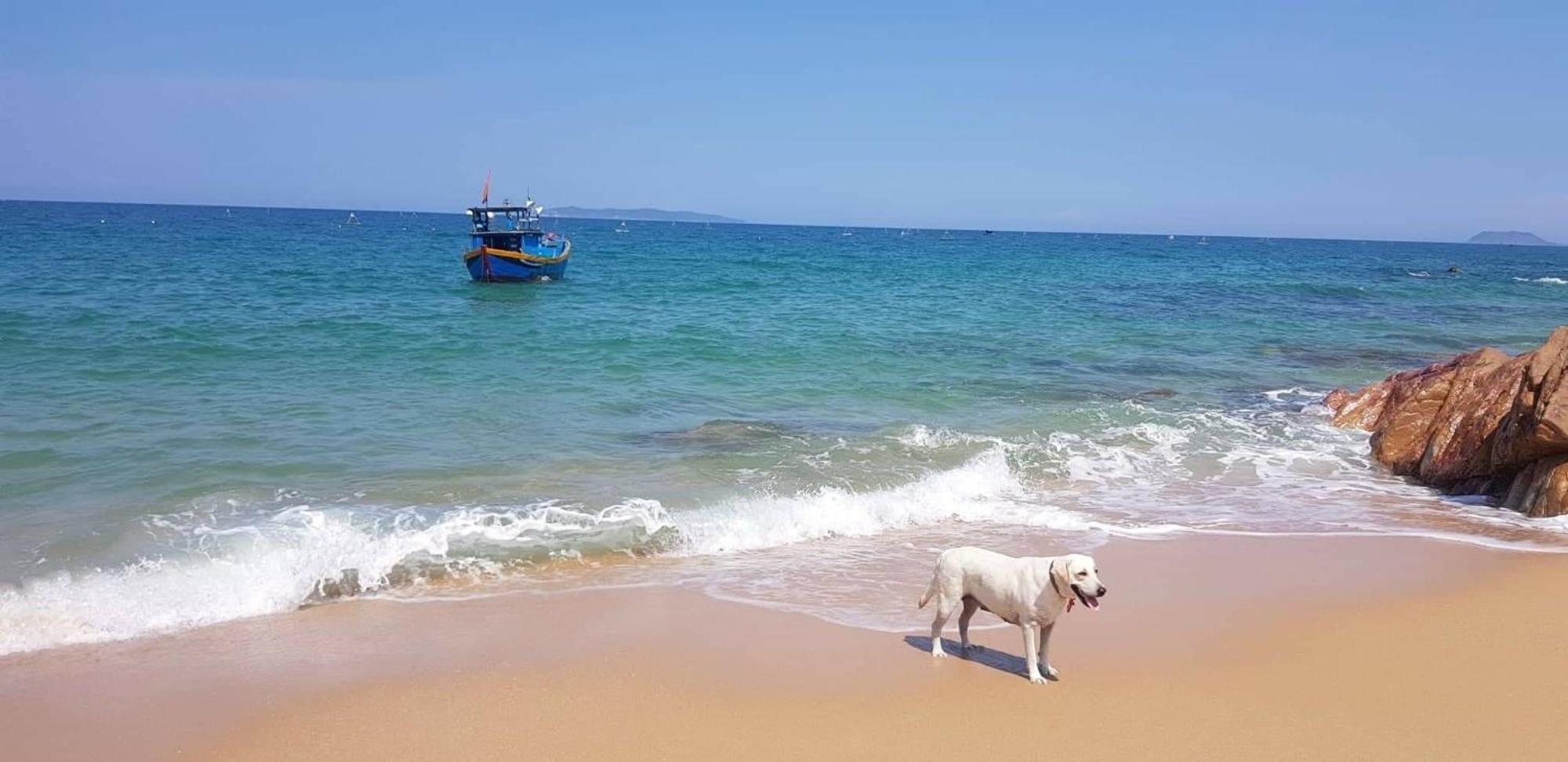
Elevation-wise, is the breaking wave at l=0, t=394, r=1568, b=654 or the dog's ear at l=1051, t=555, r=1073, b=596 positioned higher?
the dog's ear at l=1051, t=555, r=1073, b=596

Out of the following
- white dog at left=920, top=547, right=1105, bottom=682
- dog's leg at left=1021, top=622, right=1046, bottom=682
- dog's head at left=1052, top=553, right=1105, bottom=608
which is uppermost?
dog's head at left=1052, top=553, right=1105, bottom=608

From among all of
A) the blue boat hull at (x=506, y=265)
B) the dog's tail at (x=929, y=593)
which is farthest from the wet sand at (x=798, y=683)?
the blue boat hull at (x=506, y=265)

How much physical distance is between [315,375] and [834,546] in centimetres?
1056

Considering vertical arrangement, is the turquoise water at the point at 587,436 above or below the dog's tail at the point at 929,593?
below

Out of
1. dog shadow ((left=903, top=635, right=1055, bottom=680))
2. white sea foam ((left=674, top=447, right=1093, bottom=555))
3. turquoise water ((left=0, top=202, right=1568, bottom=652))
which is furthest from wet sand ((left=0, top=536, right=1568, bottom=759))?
white sea foam ((left=674, top=447, right=1093, bottom=555))

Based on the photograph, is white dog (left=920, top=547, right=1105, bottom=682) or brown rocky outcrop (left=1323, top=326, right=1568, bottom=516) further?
brown rocky outcrop (left=1323, top=326, right=1568, bottom=516)

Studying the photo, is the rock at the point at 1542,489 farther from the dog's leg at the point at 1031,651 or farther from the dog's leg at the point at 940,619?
the dog's leg at the point at 940,619

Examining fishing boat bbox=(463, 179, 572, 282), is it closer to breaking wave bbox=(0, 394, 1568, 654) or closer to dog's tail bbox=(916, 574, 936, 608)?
breaking wave bbox=(0, 394, 1568, 654)

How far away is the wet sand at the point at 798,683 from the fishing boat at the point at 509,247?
3077 centimetres

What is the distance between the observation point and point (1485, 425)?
38.1 feet

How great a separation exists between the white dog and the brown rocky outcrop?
Result: 6.55 m

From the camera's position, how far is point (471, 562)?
853 cm

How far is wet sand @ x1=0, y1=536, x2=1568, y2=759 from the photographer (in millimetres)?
5383

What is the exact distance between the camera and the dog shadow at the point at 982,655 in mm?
6355
